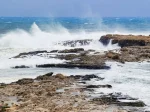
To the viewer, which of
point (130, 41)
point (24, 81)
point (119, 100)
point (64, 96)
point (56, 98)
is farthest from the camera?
point (130, 41)

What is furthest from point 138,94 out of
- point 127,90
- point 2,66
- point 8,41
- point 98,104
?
point 8,41

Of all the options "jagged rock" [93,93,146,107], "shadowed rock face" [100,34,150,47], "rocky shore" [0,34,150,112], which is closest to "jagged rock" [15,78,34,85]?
"rocky shore" [0,34,150,112]

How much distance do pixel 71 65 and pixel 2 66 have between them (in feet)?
19.0

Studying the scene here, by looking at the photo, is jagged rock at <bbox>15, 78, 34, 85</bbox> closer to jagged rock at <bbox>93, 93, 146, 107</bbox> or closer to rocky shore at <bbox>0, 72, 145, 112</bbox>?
rocky shore at <bbox>0, 72, 145, 112</bbox>

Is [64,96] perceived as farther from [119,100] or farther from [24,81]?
[24,81]

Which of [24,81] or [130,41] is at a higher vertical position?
[130,41]

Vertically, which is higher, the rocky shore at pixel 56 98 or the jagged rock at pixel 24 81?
the jagged rock at pixel 24 81

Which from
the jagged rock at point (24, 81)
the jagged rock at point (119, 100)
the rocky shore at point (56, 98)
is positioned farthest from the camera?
the jagged rock at point (24, 81)

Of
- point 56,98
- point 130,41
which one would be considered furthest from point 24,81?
point 130,41

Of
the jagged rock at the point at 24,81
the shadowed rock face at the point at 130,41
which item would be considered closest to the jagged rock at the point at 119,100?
the jagged rock at the point at 24,81

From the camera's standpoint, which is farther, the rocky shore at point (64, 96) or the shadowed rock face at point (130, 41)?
the shadowed rock face at point (130, 41)

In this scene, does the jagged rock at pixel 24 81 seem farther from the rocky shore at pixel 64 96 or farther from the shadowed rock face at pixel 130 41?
A: the shadowed rock face at pixel 130 41

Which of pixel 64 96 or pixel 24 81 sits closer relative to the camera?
pixel 64 96

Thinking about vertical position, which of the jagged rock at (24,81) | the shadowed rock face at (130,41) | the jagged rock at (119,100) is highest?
the shadowed rock face at (130,41)
